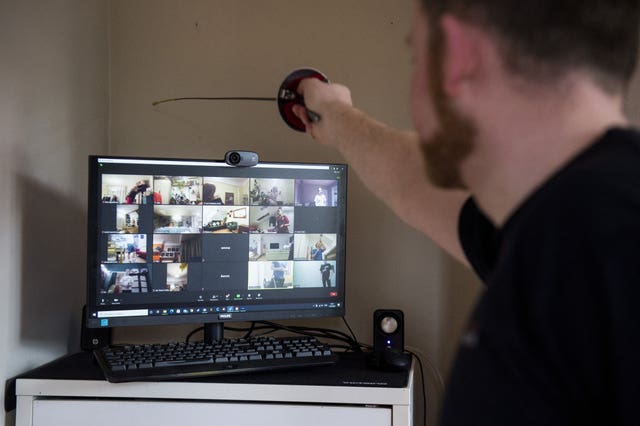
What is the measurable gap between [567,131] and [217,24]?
1.62 metres

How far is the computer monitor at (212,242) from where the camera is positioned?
179cm

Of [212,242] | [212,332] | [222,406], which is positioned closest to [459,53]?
[222,406]

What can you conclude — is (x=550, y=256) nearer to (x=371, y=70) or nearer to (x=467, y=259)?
(x=467, y=259)

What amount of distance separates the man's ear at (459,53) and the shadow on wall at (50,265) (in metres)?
1.25

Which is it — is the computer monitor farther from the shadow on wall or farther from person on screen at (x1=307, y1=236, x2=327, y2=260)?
the shadow on wall

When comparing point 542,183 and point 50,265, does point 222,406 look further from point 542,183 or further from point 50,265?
point 542,183

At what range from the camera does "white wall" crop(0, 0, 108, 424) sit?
1659mm

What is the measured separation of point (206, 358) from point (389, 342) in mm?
479

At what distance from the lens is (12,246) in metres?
1.67

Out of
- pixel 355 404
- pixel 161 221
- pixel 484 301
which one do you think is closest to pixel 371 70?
pixel 161 221

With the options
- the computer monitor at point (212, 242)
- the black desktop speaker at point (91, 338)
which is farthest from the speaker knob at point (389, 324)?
the black desktop speaker at point (91, 338)

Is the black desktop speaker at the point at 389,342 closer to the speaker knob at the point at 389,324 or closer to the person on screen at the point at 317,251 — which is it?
the speaker knob at the point at 389,324

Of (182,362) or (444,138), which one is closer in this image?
(444,138)

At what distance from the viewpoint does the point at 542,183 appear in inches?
28.6
